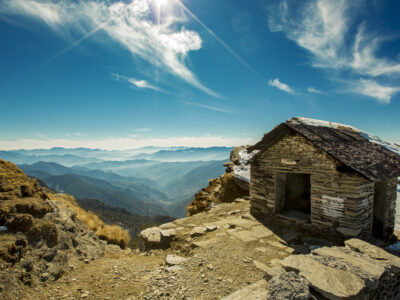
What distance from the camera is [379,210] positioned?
24.8ft

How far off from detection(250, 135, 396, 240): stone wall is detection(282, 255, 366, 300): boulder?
10.7 feet

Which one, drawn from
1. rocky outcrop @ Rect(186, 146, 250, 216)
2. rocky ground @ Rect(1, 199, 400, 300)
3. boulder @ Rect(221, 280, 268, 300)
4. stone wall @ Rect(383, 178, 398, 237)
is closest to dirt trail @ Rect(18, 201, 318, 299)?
rocky ground @ Rect(1, 199, 400, 300)

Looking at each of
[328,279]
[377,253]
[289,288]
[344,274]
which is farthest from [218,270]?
[377,253]

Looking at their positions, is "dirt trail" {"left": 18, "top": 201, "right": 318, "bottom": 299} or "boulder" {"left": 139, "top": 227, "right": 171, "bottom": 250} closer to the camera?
"dirt trail" {"left": 18, "top": 201, "right": 318, "bottom": 299}

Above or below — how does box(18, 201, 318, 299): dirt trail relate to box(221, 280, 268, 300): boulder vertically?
below

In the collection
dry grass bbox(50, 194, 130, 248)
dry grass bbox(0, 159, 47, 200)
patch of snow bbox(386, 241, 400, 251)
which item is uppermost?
dry grass bbox(0, 159, 47, 200)

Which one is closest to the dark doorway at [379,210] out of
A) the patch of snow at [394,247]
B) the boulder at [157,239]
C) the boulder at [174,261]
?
the patch of snow at [394,247]

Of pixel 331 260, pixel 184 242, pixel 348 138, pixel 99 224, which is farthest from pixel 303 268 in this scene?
pixel 99 224

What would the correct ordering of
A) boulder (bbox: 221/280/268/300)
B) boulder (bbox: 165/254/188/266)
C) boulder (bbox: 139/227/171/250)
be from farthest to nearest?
boulder (bbox: 139/227/171/250), boulder (bbox: 165/254/188/266), boulder (bbox: 221/280/268/300)

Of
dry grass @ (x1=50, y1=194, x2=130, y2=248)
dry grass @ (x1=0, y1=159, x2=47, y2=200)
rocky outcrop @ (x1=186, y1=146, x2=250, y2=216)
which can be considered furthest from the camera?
rocky outcrop @ (x1=186, y1=146, x2=250, y2=216)

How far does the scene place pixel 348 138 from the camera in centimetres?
820

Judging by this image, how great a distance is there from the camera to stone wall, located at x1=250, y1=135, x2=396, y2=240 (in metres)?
6.12

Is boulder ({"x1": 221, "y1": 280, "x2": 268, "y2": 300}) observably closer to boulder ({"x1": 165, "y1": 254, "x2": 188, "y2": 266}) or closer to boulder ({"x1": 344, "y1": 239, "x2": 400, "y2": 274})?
boulder ({"x1": 165, "y1": 254, "x2": 188, "y2": 266})

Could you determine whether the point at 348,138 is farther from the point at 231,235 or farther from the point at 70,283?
the point at 70,283
